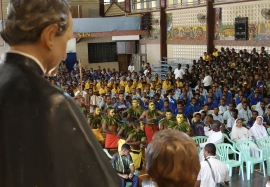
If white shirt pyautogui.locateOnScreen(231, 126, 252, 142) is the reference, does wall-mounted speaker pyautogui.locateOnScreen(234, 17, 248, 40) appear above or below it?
above

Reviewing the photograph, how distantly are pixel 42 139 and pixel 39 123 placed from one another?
0.10ft

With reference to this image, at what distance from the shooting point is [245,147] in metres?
6.39

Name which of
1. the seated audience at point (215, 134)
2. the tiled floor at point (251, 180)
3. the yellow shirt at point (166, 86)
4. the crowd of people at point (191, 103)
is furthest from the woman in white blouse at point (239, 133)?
the yellow shirt at point (166, 86)

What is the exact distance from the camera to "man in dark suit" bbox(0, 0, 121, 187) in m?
0.78

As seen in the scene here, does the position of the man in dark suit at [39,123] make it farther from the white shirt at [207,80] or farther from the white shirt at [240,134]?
the white shirt at [207,80]

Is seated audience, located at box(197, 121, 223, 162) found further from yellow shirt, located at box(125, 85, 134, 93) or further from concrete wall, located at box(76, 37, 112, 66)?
concrete wall, located at box(76, 37, 112, 66)

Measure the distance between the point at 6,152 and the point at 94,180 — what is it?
17 cm

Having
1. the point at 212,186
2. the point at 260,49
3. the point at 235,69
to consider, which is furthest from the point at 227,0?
the point at 212,186

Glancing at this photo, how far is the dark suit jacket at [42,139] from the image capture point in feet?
2.55

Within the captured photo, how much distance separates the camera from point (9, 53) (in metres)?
0.84

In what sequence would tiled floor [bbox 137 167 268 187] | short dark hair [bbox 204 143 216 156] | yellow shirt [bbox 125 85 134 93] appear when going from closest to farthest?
short dark hair [bbox 204 143 216 156] → tiled floor [bbox 137 167 268 187] → yellow shirt [bbox 125 85 134 93]

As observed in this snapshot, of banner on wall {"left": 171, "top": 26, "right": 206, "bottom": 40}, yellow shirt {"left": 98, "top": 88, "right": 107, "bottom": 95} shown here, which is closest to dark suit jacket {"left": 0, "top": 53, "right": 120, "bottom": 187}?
yellow shirt {"left": 98, "top": 88, "right": 107, "bottom": 95}

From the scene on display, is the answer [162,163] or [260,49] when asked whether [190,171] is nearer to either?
[162,163]

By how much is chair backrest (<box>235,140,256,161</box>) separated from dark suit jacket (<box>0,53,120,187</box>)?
19.0 feet
